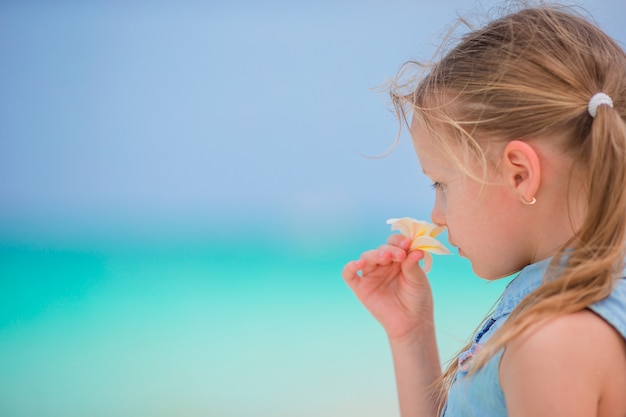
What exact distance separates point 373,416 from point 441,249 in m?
1.21

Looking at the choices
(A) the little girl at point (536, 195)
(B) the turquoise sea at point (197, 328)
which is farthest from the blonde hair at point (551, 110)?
(B) the turquoise sea at point (197, 328)

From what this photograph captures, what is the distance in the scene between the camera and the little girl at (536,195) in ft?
2.26

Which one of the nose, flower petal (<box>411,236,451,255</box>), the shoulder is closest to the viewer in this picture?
the shoulder

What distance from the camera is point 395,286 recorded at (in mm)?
1185

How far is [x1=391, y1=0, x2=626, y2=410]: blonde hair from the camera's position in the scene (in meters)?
0.74

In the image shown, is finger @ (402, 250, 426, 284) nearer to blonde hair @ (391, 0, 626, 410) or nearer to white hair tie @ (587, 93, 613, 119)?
blonde hair @ (391, 0, 626, 410)

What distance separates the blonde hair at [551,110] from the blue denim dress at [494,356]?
0.01 m

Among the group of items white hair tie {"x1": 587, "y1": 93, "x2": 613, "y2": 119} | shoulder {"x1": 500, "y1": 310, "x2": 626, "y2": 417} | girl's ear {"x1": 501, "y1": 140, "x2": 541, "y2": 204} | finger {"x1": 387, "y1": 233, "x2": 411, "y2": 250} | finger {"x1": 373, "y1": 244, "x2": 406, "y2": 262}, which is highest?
finger {"x1": 387, "y1": 233, "x2": 411, "y2": 250}

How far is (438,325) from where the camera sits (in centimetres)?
266

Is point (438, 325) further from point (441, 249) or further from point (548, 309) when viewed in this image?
point (548, 309)

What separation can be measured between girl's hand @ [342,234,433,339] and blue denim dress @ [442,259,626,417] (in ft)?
0.80

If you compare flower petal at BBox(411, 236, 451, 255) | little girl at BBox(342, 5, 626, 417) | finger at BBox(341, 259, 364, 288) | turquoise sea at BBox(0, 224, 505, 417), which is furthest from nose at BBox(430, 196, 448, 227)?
turquoise sea at BBox(0, 224, 505, 417)

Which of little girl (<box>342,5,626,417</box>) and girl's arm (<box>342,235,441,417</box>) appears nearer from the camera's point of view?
little girl (<box>342,5,626,417</box>)

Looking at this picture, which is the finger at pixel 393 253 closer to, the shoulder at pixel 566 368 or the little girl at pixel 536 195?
the little girl at pixel 536 195
